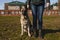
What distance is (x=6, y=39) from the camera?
25.5 ft

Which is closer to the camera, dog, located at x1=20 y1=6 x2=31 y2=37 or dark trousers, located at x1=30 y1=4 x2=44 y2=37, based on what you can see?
dark trousers, located at x1=30 y1=4 x2=44 y2=37

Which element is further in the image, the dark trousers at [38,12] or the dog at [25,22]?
the dog at [25,22]

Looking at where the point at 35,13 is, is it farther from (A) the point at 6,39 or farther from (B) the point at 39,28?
(A) the point at 6,39

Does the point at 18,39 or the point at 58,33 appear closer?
the point at 18,39

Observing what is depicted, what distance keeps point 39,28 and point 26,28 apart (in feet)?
1.77

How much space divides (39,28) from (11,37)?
118cm

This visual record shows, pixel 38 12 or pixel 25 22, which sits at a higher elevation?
pixel 38 12

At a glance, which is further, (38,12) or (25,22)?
(25,22)

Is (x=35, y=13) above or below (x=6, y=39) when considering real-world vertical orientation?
above

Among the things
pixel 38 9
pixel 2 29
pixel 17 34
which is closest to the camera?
pixel 38 9

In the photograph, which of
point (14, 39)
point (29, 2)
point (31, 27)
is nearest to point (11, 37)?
point (14, 39)

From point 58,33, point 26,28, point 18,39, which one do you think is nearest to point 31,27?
point 26,28

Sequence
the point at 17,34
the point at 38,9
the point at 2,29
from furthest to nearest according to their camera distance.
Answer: the point at 2,29 < the point at 17,34 < the point at 38,9

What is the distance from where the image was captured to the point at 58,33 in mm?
8508
